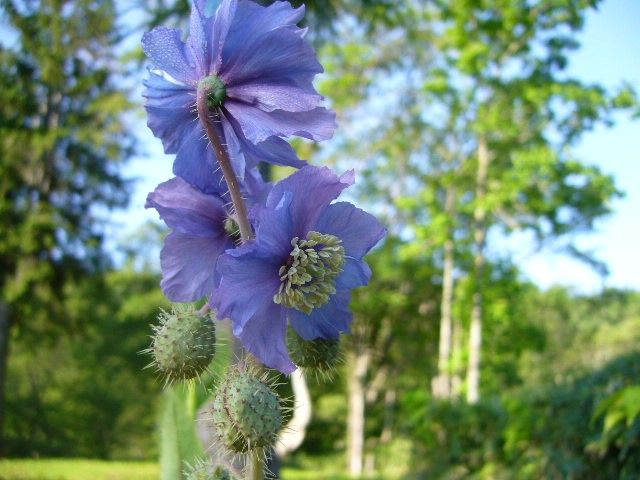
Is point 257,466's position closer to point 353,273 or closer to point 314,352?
point 314,352

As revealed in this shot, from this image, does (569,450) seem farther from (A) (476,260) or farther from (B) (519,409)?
(A) (476,260)

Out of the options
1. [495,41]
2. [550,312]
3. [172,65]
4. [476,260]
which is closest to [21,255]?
[476,260]

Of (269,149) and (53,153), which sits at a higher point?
(53,153)

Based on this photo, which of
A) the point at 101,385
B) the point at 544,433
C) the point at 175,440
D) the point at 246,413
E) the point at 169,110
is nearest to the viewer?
the point at 246,413

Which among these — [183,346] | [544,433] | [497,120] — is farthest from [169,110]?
[497,120]

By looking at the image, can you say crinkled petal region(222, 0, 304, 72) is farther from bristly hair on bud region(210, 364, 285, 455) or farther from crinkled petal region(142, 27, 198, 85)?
bristly hair on bud region(210, 364, 285, 455)

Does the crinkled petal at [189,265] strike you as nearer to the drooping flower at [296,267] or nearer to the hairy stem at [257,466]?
the drooping flower at [296,267]

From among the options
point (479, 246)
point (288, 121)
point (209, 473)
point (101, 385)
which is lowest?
point (209, 473)
